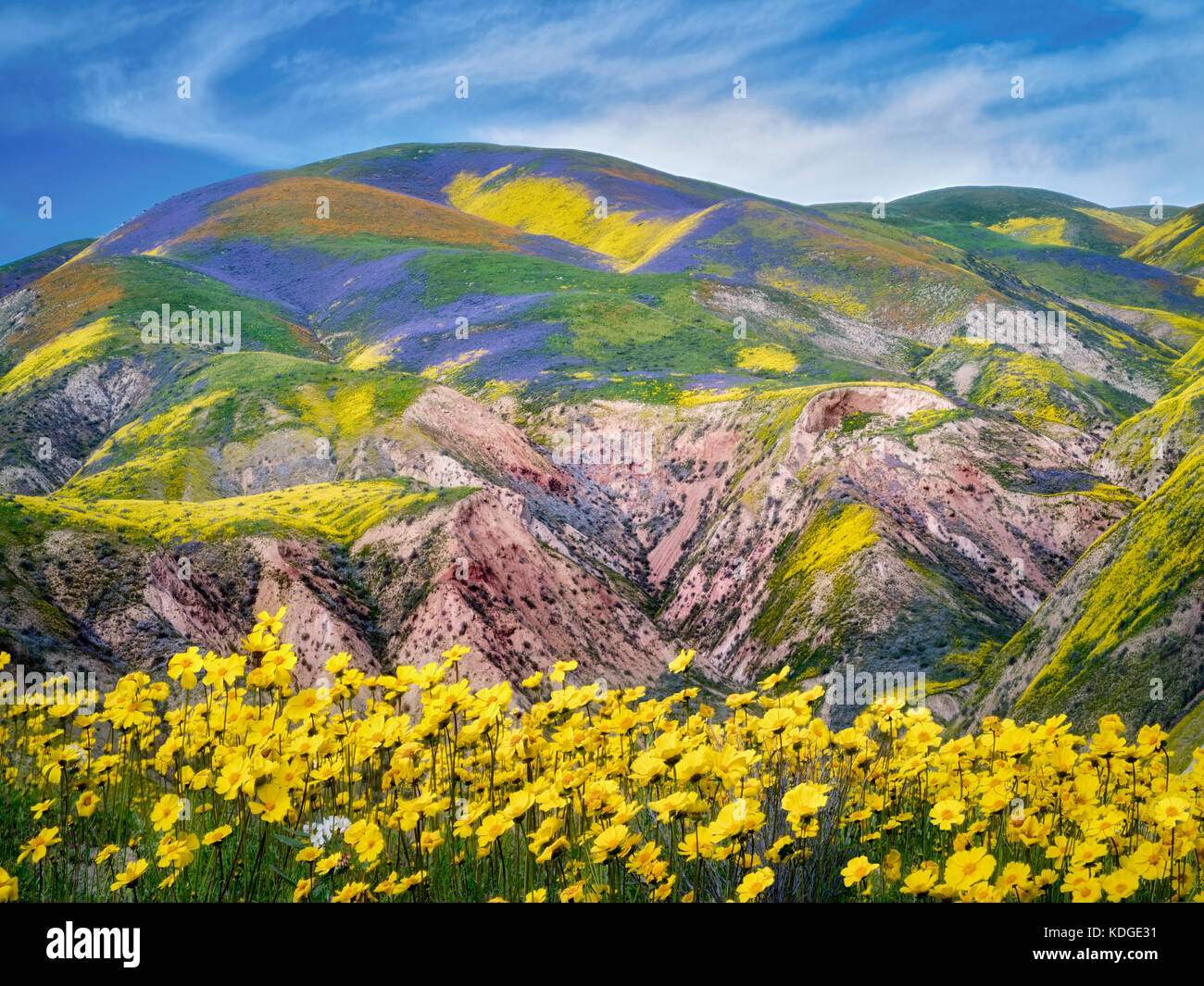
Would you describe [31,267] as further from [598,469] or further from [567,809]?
[567,809]

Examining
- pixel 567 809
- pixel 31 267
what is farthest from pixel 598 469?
pixel 31 267

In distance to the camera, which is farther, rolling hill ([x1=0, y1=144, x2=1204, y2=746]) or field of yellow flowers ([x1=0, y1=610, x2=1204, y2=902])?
rolling hill ([x1=0, y1=144, x2=1204, y2=746])

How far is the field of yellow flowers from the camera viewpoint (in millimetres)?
4262

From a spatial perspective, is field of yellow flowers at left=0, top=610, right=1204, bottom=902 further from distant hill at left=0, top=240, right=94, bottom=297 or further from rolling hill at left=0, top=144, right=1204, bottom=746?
distant hill at left=0, top=240, right=94, bottom=297

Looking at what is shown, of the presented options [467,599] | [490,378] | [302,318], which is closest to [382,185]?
[302,318]

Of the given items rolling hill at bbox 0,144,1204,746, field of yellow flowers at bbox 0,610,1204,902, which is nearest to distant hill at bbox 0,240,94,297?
rolling hill at bbox 0,144,1204,746

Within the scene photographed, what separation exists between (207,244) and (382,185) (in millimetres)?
53766

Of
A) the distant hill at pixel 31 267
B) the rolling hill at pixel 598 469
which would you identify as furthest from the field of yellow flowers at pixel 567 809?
the distant hill at pixel 31 267

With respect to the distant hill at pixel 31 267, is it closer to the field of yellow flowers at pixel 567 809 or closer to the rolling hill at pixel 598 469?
the rolling hill at pixel 598 469

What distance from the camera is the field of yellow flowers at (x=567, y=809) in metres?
4.26

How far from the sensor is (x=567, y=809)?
18.3ft
